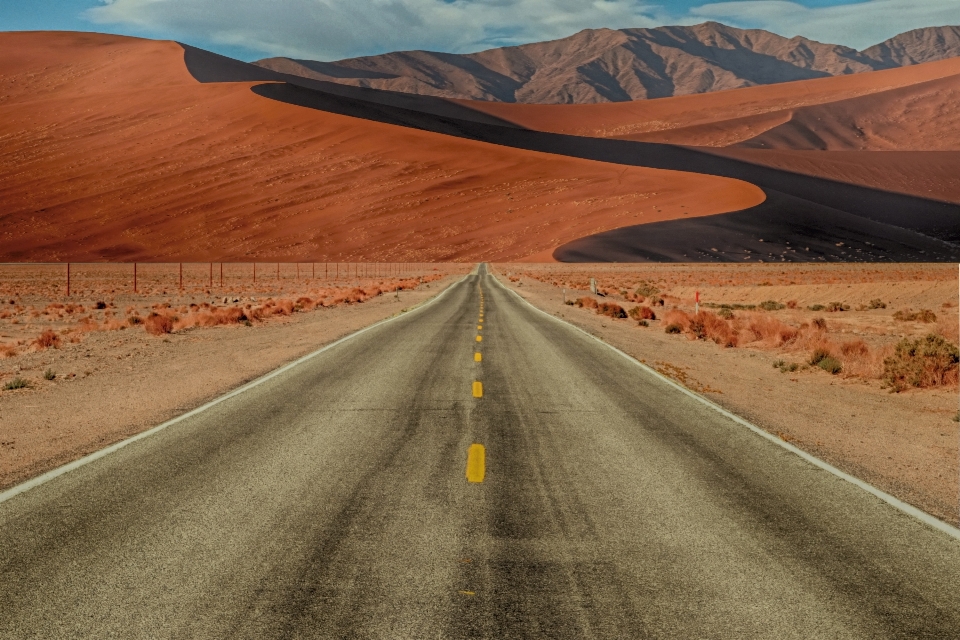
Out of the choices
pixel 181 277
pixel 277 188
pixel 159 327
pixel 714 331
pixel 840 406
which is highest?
pixel 277 188

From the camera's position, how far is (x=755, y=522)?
614 centimetres

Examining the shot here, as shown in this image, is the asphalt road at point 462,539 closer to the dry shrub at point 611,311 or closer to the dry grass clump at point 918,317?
the dry shrub at point 611,311

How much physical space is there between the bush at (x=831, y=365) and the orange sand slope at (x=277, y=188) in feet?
291

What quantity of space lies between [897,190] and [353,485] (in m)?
167

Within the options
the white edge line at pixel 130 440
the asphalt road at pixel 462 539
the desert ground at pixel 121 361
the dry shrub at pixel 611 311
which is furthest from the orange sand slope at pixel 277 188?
the asphalt road at pixel 462 539

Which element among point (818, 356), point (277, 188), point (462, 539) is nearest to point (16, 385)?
point (462, 539)

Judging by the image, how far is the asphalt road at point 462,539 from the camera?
172 inches

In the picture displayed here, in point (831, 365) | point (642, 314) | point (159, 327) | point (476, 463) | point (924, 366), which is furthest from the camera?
point (642, 314)

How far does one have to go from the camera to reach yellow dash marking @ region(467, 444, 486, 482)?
7.26m

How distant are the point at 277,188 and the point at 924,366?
117033mm

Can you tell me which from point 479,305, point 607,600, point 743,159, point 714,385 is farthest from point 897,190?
point 607,600

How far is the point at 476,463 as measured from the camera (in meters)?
7.75

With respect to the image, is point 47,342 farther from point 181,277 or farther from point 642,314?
point 181,277

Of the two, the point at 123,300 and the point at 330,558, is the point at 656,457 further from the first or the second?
the point at 123,300
